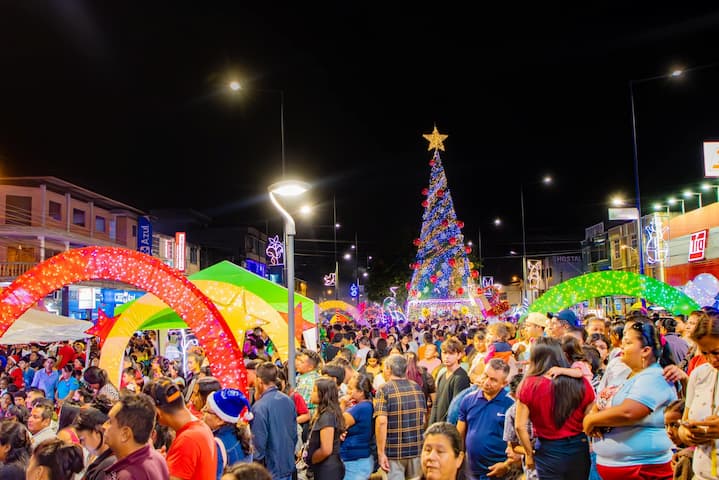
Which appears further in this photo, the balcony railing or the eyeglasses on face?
the balcony railing

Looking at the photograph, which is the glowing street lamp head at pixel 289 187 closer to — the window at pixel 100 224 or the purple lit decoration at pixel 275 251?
the purple lit decoration at pixel 275 251

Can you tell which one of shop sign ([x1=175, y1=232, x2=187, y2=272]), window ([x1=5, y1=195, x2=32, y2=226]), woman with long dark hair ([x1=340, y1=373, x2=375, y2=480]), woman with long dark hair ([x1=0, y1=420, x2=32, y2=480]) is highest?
window ([x1=5, y1=195, x2=32, y2=226])

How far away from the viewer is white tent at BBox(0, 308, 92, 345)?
41.4ft

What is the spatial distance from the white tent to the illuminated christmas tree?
26.6 metres

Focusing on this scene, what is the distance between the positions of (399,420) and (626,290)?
499 inches

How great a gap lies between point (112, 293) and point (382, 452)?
3125cm

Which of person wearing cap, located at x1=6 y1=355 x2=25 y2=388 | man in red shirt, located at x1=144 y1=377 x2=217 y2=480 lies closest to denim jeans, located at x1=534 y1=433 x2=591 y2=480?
man in red shirt, located at x1=144 y1=377 x2=217 y2=480

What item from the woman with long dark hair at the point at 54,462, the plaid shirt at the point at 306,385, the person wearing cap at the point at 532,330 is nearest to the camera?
the woman with long dark hair at the point at 54,462

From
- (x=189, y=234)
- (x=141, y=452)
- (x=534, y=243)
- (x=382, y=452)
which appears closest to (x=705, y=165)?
(x=382, y=452)

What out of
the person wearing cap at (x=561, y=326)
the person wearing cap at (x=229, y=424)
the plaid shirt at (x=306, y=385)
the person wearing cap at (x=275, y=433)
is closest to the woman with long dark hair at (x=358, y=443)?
the person wearing cap at (x=275, y=433)

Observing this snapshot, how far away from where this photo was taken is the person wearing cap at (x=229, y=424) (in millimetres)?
5047

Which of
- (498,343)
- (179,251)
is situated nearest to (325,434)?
(498,343)

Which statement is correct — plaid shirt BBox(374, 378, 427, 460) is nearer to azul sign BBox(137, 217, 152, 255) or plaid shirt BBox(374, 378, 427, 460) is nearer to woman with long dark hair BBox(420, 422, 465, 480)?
woman with long dark hair BBox(420, 422, 465, 480)

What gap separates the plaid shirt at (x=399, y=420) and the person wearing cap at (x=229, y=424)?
155 centimetres
